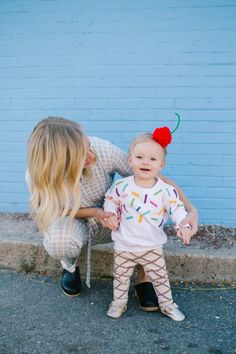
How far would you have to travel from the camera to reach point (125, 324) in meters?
2.87

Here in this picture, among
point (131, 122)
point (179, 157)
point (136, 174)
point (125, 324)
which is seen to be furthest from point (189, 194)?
point (125, 324)

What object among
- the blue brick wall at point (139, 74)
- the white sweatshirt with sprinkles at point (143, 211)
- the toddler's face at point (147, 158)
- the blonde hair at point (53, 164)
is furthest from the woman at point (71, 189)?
the blue brick wall at point (139, 74)

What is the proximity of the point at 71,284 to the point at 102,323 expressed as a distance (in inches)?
16.4

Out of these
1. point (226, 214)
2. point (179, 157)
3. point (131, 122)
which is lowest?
point (226, 214)

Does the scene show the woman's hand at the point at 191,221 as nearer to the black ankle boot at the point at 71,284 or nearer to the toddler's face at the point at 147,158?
the toddler's face at the point at 147,158

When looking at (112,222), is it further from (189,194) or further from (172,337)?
(189,194)

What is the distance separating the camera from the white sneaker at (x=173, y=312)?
2.90 m

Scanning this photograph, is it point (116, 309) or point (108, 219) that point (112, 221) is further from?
point (116, 309)

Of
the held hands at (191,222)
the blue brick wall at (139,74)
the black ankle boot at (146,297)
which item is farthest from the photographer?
the blue brick wall at (139,74)

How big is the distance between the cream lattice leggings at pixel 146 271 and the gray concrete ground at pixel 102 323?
0.14 meters

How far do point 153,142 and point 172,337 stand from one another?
3.60ft

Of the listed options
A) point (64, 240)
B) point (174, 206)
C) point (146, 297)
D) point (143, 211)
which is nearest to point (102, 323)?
point (146, 297)

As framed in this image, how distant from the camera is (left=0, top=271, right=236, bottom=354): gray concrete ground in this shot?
263cm

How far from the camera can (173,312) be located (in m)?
2.91
